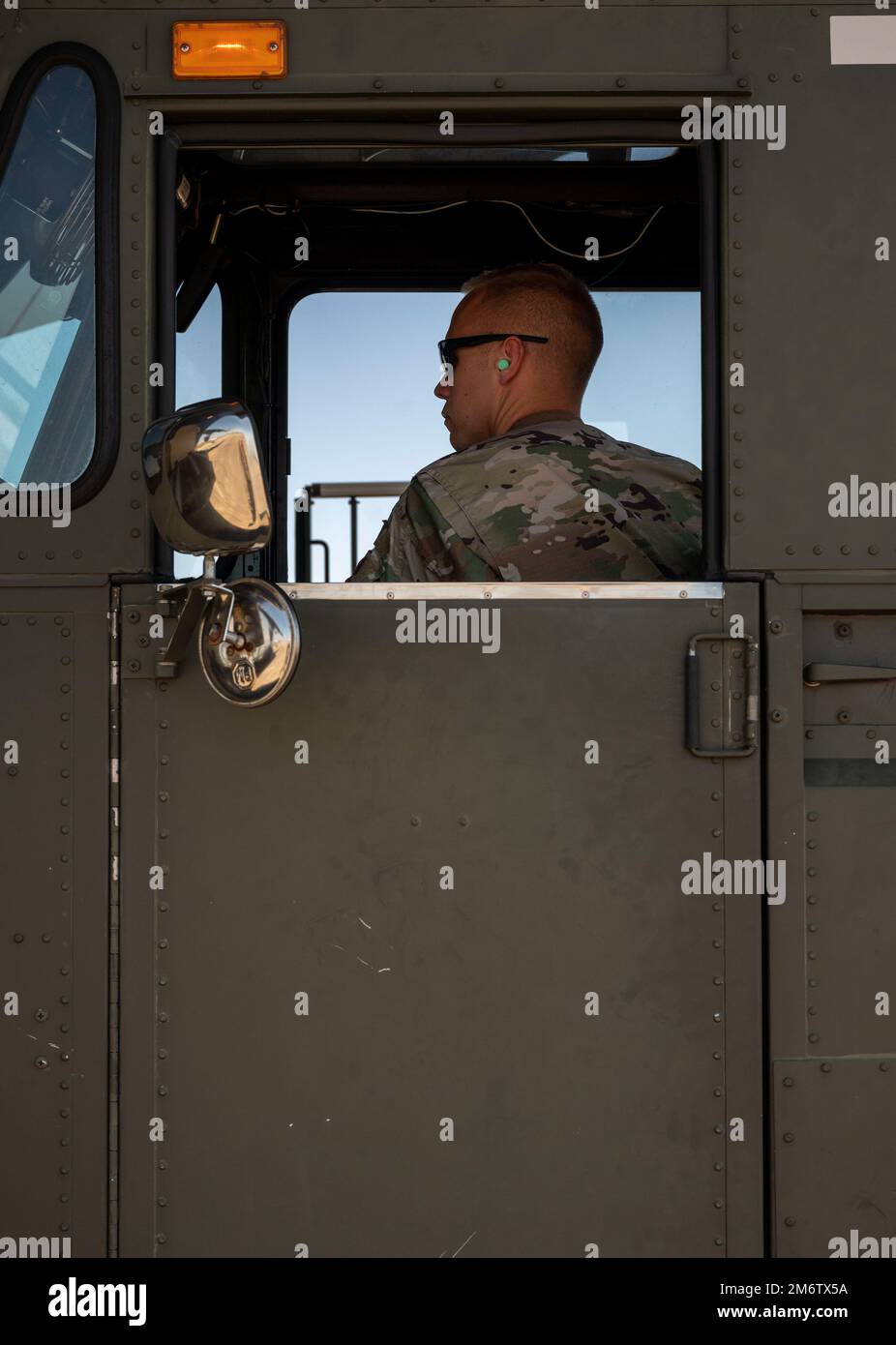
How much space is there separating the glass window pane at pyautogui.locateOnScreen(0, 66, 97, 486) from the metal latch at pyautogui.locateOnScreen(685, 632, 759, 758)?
994 millimetres

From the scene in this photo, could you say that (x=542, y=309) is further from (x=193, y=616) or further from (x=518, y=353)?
(x=193, y=616)

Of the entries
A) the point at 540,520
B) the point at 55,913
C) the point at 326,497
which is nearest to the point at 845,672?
the point at 540,520

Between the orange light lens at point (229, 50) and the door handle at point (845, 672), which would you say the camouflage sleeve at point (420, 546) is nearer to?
the door handle at point (845, 672)

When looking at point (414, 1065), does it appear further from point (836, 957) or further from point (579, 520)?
point (579, 520)

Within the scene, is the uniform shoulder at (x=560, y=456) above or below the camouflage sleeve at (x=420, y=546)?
above

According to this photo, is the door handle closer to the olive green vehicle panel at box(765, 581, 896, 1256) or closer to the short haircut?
the olive green vehicle panel at box(765, 581, 896, 1256)

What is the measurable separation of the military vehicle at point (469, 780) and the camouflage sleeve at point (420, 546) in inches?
11.5

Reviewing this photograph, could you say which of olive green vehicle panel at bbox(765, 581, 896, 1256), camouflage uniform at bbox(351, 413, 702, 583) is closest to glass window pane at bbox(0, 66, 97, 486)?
camouflage uniform at bbox(351, 413, 702, 583)

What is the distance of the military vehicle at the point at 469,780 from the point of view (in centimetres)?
179

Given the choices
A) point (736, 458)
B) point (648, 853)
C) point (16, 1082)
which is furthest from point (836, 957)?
point (16, 1082)

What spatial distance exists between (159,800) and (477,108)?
1176 mm

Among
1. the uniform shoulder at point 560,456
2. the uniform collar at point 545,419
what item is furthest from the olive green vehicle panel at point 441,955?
the uniform collar at point 545,419

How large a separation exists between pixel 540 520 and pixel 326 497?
1055 millimetres

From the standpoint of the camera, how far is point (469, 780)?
1812mm
